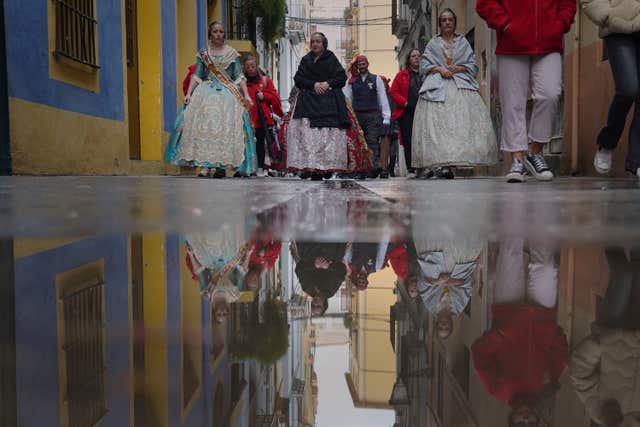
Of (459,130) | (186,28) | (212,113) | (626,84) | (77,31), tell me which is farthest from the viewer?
(186,28)

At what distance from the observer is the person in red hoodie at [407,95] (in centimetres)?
854

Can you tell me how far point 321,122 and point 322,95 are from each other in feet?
0.95

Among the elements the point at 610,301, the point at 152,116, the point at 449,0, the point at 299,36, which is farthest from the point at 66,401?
the point at 299,36

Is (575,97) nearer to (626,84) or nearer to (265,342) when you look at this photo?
(626,84)

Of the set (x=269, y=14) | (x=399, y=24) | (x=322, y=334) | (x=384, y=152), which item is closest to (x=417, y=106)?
(x=384, y=152)

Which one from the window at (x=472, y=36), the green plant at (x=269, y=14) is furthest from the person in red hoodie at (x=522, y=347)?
the green plant at (x=269, y=14)

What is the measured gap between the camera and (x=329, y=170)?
772cm

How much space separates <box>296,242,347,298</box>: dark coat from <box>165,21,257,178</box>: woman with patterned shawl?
21.8 ft

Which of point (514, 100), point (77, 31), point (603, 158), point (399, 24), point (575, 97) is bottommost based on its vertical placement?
point (603, 158)

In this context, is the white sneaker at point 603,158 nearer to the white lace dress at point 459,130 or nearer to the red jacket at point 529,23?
the red jacket at point 529,23

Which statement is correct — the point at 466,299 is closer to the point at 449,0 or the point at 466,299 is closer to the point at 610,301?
the point at 610,301

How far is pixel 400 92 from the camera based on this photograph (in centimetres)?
857

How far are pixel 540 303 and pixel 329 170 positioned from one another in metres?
7.11

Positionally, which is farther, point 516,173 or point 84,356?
point 516,173
